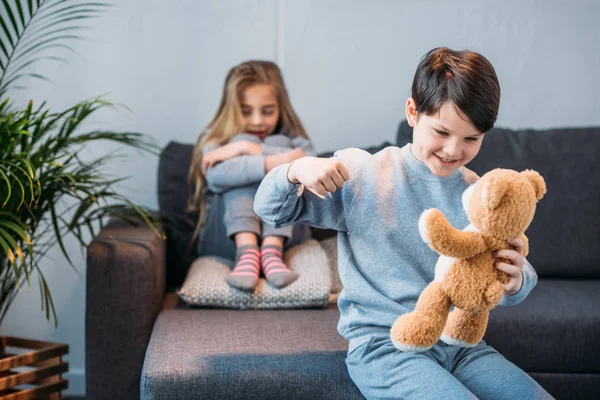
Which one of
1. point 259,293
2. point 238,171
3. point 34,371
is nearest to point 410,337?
point 259,293

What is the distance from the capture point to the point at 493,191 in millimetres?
1148

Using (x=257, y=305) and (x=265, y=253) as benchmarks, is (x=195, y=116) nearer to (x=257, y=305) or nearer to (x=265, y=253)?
(x=265, y=253)

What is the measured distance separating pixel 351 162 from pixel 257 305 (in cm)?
67

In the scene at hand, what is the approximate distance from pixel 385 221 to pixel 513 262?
0.28 metres

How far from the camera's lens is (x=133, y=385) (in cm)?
191

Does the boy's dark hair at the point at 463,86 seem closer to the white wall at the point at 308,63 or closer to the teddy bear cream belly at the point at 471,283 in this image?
the teddy bear cream belly at the point at 471,283

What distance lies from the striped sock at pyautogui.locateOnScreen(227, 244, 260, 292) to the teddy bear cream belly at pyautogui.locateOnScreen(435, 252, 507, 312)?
0.83m

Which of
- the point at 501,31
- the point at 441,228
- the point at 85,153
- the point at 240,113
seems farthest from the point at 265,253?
the point at 501,31

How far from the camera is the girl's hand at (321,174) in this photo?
130 cm

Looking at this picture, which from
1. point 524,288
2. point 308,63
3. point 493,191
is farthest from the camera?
point 308,63

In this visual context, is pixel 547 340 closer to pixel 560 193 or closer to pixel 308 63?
pixel 560 193

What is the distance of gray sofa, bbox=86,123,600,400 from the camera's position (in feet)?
5.12

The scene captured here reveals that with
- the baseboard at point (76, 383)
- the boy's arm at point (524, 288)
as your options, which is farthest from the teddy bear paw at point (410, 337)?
the baseboard at point (76, 383)

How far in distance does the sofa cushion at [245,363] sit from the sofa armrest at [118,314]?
0.09 meters
